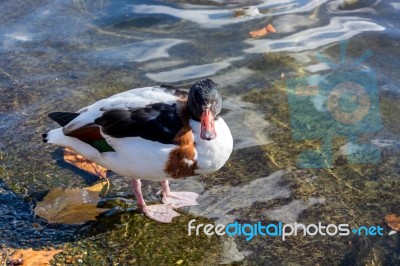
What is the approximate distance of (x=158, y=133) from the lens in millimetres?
4133

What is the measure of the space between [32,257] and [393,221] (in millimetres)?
2655

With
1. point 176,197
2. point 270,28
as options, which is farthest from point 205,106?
point 270,28

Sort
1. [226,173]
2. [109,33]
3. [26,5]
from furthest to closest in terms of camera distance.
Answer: [26,5], [109,33], [226,173]

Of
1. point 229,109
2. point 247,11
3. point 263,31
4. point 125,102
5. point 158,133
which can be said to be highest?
point 125,102

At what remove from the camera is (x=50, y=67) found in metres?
6.92

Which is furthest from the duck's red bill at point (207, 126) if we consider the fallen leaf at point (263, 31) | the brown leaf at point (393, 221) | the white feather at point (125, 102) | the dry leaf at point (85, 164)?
the fallen leaf at point (263, 31)

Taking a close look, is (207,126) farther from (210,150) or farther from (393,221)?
(393,221)

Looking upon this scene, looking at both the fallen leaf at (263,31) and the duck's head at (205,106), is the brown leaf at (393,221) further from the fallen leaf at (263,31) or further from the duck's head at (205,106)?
the fallen leaf at (263,31)

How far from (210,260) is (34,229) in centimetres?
135

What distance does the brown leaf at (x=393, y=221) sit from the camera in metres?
4.36

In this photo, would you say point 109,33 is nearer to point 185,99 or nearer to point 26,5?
point 26,5

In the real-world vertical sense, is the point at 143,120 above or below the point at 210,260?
above

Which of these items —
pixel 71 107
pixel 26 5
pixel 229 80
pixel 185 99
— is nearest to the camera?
pixel 185 99

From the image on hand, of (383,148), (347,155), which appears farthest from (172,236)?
(383,148)
